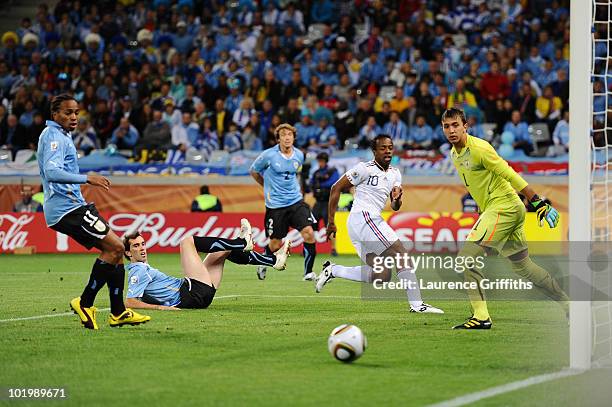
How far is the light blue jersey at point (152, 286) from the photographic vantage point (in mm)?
11938

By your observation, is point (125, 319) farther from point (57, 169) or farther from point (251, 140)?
point (251, 140)

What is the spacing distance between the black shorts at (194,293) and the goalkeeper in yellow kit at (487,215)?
10.3 feet

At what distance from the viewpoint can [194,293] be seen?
12062 mm

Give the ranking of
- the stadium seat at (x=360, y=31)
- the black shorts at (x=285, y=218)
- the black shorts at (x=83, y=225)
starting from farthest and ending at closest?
the stadium seat at (x=360, y=31) < the black shorts at (x=285, y=218) < the black shorts at (x=83, y=225)

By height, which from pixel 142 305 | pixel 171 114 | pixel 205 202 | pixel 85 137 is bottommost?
pixel 205 202

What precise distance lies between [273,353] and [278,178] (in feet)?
Result: 27.2

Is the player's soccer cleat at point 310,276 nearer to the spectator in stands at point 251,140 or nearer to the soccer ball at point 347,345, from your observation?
the soccer ball at point 347,345

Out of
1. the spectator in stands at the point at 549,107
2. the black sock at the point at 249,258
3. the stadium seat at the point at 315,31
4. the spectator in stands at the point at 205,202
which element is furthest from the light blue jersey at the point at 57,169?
the stadium seat at the point at 315,31

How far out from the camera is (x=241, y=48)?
95.9ft

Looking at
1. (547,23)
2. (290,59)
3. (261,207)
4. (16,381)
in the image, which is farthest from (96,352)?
(547,23)

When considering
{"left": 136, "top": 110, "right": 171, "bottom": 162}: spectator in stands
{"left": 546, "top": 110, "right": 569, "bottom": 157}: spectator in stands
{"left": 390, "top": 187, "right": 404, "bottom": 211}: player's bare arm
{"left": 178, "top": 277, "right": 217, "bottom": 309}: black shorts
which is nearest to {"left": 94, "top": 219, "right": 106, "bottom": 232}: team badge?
{"left": 178, "top": 277, "right": 217, "bottom": 309}: black shorts

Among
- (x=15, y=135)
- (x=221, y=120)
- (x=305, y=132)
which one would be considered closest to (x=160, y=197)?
(x=221, y=120)

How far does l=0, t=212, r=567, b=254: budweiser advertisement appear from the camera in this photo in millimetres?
22094

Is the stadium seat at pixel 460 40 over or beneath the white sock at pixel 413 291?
over
